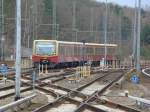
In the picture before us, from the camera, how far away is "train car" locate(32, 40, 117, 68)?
50.6 m

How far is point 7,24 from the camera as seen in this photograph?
6925 centimetres

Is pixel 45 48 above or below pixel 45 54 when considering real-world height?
above

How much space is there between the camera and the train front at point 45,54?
50469 mm

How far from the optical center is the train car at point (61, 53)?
5056 centimetres

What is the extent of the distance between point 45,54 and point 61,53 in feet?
5.92

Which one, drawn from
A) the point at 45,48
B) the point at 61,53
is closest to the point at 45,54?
the point at 45,48

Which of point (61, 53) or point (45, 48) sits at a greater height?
point (45, 48)

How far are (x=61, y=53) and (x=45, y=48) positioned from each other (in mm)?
1871

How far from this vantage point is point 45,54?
51000mm

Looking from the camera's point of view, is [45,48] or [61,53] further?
[61,53]

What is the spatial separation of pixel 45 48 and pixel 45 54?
20.8 inches

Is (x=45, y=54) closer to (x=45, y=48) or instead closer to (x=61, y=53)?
(x=45, y=48)

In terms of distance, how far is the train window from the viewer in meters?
50.6

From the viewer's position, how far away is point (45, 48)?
51.0m
